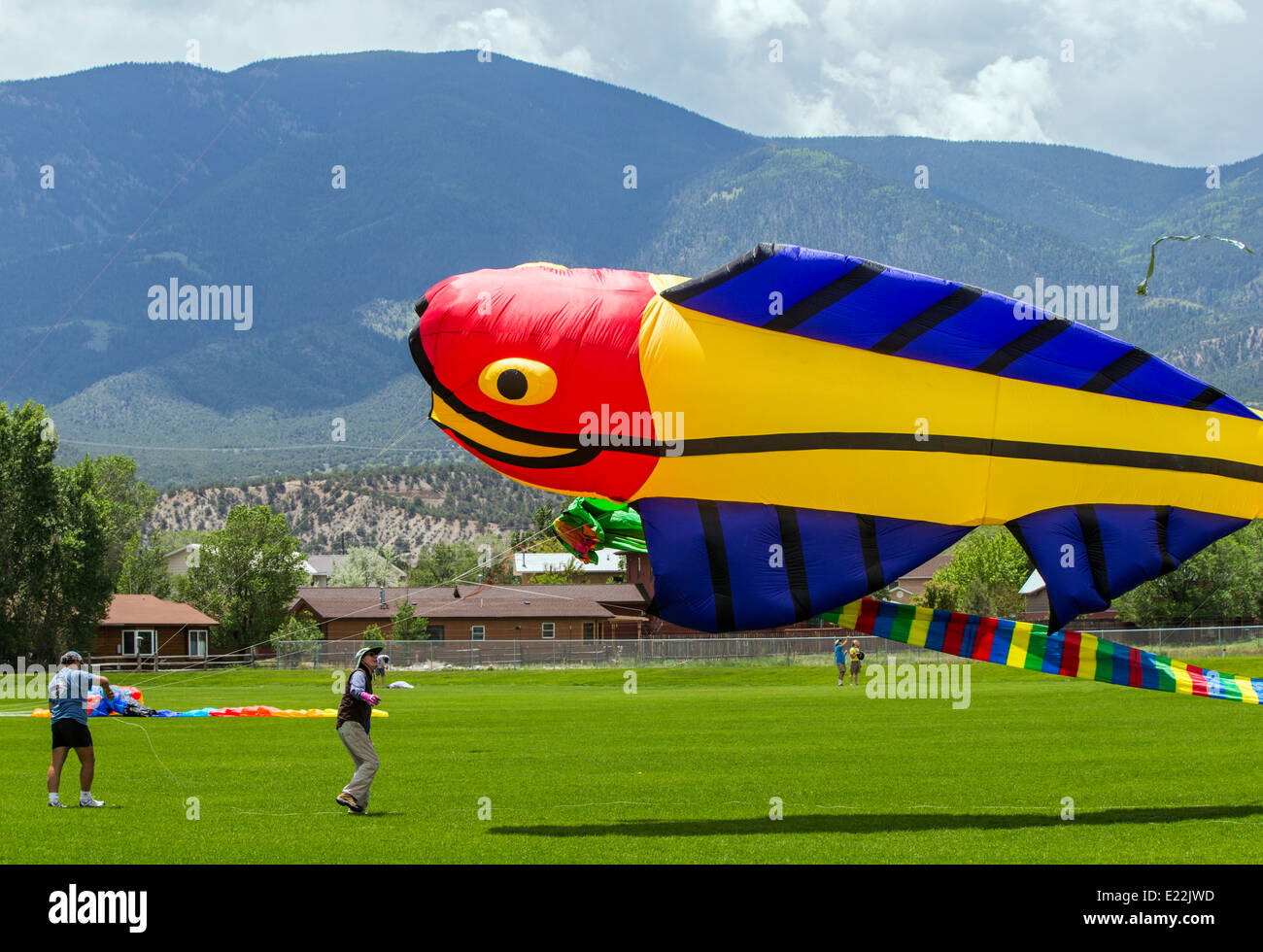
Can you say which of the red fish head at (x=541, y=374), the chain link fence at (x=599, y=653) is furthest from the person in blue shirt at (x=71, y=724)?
the chain link fence at (x=599, y=653)

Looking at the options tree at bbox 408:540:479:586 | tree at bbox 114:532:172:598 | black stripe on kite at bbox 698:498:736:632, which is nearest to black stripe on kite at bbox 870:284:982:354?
black stripe on kite at bbox 698:498:736:632

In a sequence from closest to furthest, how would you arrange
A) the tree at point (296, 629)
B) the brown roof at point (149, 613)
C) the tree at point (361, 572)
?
the tree at point (296, 629), the brown roof at point (149, 613), the tree at point (361, 572)

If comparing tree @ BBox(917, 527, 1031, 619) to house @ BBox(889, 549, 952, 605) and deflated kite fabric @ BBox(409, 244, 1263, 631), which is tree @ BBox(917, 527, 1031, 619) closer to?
house @ BBox(889, 549, 952, 605)

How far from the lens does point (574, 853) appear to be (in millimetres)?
12516

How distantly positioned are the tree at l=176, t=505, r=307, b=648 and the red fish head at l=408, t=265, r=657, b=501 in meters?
70.9

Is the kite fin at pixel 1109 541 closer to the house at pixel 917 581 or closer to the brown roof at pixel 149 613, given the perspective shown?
the brown roof at pixel 149 613

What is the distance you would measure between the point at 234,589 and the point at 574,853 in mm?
75807

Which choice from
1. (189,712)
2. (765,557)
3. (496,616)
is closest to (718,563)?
(765,557)

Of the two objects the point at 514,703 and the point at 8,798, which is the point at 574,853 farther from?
the point at 514,703

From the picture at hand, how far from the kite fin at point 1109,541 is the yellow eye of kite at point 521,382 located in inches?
172

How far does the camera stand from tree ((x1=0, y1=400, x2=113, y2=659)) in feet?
206

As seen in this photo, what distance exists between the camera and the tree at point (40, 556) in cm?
6288
